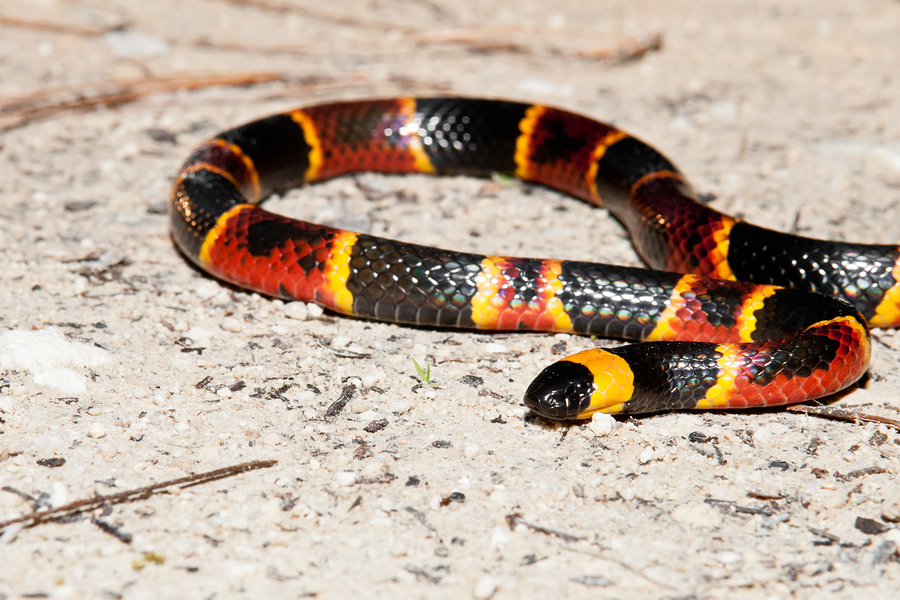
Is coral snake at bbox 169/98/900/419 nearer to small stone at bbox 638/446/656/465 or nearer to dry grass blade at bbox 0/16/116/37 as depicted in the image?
small stone at bbox 638/446/656/465

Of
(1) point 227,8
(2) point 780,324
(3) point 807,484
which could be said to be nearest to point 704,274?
(2) point 780,324

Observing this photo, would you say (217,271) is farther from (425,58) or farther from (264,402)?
(425,58)

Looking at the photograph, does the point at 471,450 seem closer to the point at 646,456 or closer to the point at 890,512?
the point at 646,456

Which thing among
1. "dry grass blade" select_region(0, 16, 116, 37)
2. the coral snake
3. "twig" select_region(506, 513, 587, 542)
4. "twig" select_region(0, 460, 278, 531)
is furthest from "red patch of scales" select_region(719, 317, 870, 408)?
"dry grass blade" select_region(0, 16, 116, 37)

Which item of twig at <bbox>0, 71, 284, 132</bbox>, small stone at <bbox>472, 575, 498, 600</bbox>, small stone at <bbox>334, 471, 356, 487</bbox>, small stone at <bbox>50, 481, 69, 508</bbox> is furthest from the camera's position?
twig at <bbox>0, 71, 284, 132</bbox>

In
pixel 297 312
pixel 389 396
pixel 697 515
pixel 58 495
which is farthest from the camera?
pixel 297 312

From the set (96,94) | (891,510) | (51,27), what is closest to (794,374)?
(891,510)
